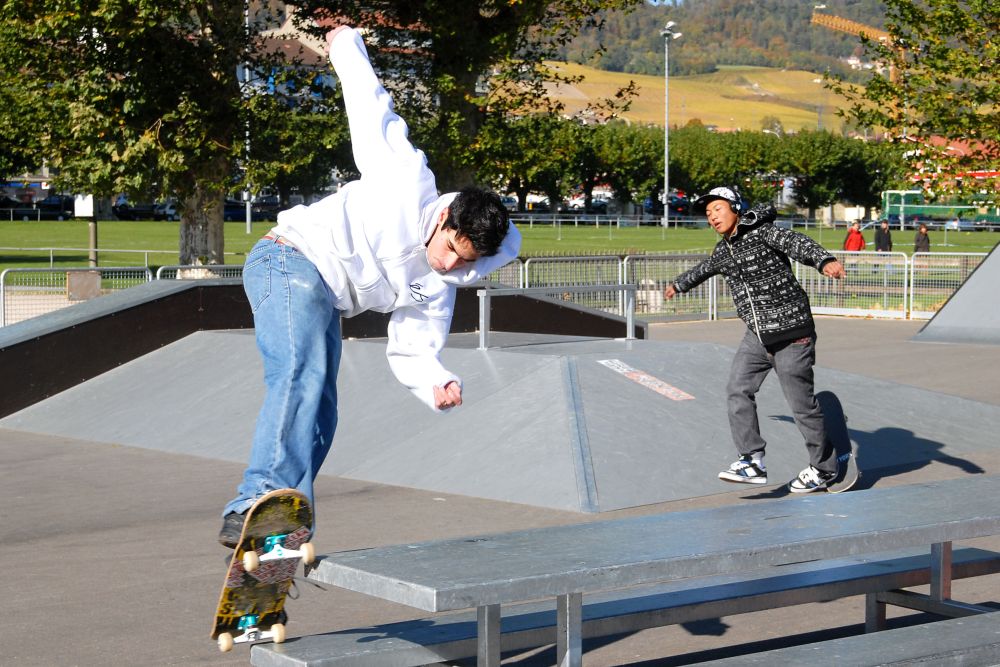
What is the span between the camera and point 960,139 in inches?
842

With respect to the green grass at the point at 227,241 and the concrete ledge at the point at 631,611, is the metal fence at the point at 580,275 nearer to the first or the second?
the concrete ledge at the point at 631,611

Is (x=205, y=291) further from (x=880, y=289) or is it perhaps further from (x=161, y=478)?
(x=880, y=289)

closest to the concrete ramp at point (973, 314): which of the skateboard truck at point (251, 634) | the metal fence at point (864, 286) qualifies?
the metal fence at point (864, 286)

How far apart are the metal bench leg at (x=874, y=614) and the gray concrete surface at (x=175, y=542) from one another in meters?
0.18

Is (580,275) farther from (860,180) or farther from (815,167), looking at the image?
(860,180)

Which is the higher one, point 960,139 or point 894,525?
point 960,139

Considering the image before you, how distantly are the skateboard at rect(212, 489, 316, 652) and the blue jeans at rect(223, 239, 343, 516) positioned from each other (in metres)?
0.14

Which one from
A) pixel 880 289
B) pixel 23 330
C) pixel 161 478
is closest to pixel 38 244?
pixel 880 289

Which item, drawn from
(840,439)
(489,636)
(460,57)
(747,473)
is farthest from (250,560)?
(460,57)

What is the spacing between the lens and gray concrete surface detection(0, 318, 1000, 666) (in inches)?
195

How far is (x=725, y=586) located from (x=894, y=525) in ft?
2.99

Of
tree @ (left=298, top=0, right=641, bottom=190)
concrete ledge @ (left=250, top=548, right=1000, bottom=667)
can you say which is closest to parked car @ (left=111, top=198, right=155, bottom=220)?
tree @ (left=298, top=0, right=641, bottom=190)

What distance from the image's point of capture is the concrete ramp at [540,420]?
793 cm

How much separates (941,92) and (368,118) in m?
18.9
